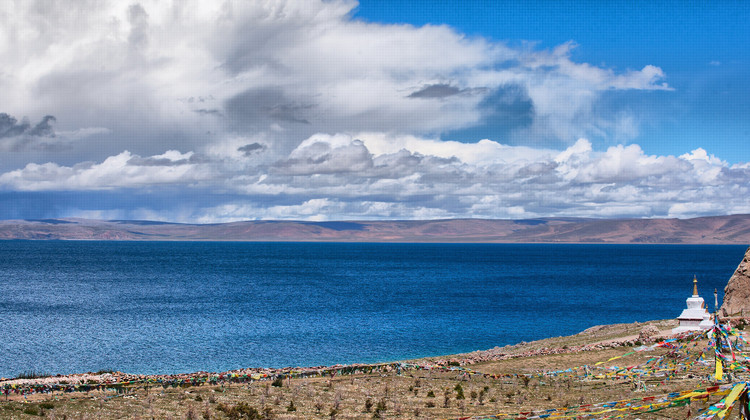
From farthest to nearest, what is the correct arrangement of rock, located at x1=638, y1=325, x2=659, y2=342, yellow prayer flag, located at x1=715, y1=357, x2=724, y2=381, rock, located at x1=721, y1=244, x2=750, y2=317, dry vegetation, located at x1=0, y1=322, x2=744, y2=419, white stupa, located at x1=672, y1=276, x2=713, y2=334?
rock, located at x1=721, y1=244, x2=750, y2=317 < rock, located at x1=638, y1=325, x2=659, y2=342 < white stupa, located at x1=672, y1=276, x2=713, y2=334 < dry vegetation, located at x1=0, y1=322, x2=744, y2=419 < yellow prayer flag, located at x1=715, y1=357, x2=724, y2=381

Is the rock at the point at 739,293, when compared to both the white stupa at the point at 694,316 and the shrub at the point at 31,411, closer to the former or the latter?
the white stupa at the point at 694,316

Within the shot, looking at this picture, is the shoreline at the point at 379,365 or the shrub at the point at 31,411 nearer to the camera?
the shrub at the point at 31,411

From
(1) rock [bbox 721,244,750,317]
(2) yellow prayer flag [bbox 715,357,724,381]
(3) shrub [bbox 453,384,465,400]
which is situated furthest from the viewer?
(1) rock [bbox 721,244,750,317]

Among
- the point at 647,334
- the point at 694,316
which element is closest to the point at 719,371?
the point at 694,316

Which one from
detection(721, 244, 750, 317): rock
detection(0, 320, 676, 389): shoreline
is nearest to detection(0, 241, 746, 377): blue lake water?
detection(0, 320, 676, 389): shoreline

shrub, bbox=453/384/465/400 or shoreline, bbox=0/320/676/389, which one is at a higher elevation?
shrub, bbox=453/384/465/400

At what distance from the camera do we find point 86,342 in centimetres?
5103

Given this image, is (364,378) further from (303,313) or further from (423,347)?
(303,313)

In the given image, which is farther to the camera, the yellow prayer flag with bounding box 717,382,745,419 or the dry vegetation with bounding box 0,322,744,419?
the dry vegetation with bounding box 0,322,744,419

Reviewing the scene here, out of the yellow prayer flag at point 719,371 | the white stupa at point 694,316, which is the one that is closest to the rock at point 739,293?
the white stupa at point 694,316

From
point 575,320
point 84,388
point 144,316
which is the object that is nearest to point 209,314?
point 144,316

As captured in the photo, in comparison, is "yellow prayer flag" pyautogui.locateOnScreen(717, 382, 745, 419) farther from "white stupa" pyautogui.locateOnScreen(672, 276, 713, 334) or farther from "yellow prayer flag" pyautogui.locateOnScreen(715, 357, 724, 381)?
"white stupa" pyautogui.locateOnScreen(672, 276, 713, 334)

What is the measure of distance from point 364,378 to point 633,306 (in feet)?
199

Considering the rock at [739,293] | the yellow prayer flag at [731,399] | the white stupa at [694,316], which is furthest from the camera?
the rock at [739,293]
